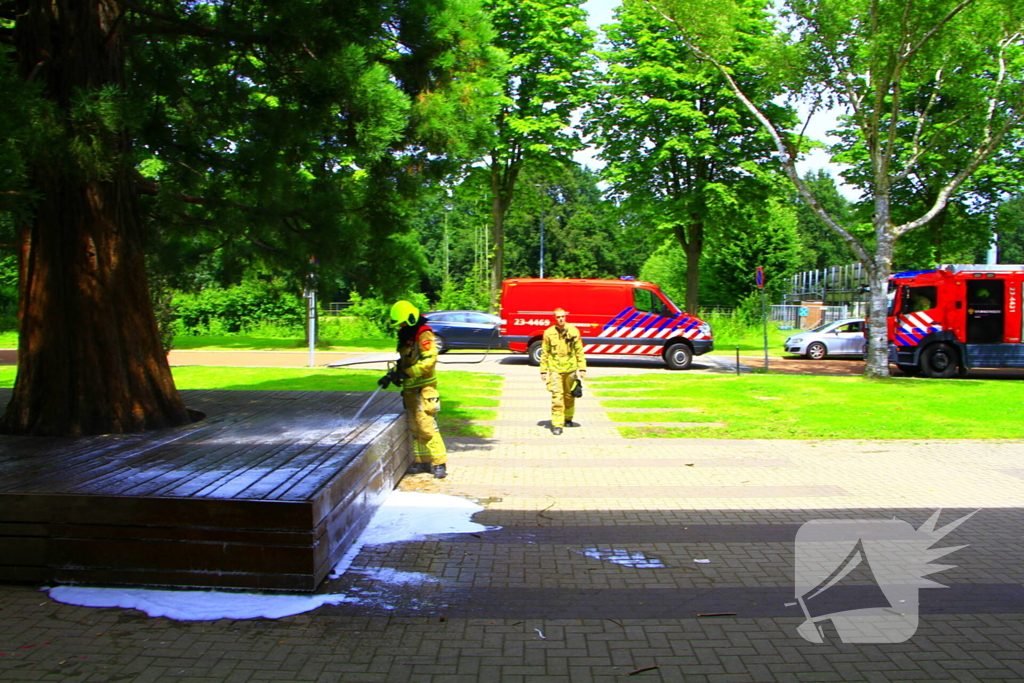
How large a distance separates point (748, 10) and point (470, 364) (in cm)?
1568

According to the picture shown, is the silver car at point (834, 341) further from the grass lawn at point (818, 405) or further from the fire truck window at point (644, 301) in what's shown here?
the fire truck window at point (644, 301)

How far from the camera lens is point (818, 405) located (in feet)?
47.8

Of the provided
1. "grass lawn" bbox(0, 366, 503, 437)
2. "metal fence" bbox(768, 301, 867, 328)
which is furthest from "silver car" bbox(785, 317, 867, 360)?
"metal fence" bbox(768, 301, 867, 328)

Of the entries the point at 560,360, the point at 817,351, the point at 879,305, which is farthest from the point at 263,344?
the point at 560,360

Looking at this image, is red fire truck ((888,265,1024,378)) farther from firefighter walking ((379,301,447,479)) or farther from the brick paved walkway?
firefighter walking ((379,301,447,479))

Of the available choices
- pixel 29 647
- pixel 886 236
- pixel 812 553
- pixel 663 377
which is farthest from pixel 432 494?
pixel 886 236

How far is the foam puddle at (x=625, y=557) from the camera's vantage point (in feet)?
18.6

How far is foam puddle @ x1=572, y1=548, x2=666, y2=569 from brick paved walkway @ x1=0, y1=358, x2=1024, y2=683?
0.08ft

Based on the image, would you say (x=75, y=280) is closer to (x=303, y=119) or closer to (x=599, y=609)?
(x=303, y=119)

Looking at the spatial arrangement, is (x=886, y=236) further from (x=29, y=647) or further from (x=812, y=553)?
(x=29, y=647)

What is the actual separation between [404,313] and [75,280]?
3.08 m

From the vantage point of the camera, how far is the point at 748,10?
2730cm

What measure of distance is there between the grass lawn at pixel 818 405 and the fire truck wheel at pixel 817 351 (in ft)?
26.1

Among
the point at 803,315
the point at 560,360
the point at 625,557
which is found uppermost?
the point at 803,315
